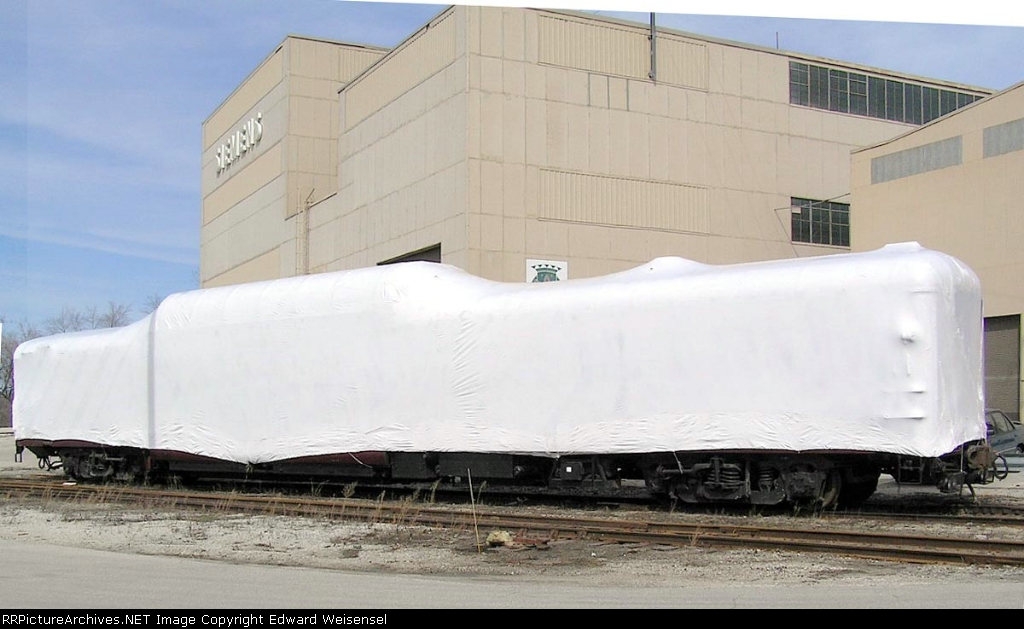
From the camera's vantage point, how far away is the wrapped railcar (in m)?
13.2

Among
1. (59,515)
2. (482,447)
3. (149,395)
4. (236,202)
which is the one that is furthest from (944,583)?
(236,202)

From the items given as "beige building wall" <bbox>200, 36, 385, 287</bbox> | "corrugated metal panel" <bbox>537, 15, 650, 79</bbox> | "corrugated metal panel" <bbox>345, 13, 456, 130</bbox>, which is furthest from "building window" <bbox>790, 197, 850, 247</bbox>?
"beige building wall" <bbox>200, 36, 385, 287</bbox>

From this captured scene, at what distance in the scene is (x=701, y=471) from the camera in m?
14.7

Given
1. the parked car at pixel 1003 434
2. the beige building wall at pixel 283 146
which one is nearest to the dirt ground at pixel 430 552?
the parked car at pixel 1003 434

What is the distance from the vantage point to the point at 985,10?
807 cm

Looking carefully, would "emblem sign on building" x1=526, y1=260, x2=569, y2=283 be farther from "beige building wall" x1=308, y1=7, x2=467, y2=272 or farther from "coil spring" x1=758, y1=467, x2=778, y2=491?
"coil spring" x1=758, y1=467, x2=778, y2=491

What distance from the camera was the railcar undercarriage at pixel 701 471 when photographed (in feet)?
44.6

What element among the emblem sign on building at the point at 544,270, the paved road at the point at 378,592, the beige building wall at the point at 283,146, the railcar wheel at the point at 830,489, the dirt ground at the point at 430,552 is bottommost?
the dirt ground at the point at 430,552

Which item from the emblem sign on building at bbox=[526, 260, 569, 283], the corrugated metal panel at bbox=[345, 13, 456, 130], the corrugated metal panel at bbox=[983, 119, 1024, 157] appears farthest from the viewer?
the corrugated metal panel at bbox=[345, 13, 456, 130]

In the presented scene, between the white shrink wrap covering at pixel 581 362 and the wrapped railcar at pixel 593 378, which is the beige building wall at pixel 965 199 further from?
the white shrink wrap covering at pixel 581 362

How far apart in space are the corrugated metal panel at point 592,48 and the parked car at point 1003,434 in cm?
1877

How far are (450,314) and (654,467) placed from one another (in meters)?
3.92

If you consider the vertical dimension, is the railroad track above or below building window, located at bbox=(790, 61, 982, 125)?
below

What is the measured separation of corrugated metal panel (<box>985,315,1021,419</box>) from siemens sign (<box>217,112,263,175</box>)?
114ft
